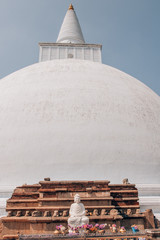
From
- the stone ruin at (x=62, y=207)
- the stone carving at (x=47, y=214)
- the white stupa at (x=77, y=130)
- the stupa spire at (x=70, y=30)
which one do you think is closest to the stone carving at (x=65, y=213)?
the stone ruin at (x=62, y=207)

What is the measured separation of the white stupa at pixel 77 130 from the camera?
6.48m

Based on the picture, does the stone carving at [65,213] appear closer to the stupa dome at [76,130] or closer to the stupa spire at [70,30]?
the stupa dome at [76,130]

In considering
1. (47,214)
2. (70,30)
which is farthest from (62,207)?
(70,30)

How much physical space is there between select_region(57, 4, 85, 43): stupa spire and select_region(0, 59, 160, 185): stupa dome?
7035 mm

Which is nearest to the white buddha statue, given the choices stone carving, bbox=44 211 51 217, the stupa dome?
stone carving, bbox=44 211 51 217

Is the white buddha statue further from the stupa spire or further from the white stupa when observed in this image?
the stupa spire

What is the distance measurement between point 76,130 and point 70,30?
10.6 meters

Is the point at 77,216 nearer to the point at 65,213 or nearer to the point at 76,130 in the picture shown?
the point at 65,213

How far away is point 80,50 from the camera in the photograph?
13391 mm

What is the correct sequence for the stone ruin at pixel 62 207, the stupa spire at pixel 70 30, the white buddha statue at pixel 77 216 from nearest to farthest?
the white buddha statue at pixel 77 216, the stone ruin at pixel 62 207, the stupa spire at pixel 70 30

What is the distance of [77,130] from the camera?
271 inches

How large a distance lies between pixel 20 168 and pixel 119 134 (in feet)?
10.5

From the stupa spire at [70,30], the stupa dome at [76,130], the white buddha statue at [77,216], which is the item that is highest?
the stupa spire at [70,30]

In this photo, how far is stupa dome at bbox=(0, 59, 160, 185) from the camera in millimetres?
6488
